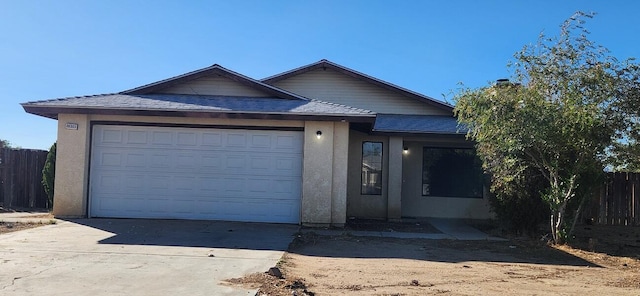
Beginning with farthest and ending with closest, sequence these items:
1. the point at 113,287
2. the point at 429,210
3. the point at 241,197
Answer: the point at 429,210 < the point at 241,197 < the point at 113,287

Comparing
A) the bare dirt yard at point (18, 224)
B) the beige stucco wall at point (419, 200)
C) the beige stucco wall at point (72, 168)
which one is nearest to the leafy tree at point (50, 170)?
the bare dirt yard at point (18, 224)

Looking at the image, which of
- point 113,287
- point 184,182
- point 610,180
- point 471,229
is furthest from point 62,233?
point 610,180

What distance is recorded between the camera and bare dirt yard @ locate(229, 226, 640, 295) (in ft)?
21.1

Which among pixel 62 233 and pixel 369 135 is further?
pixel 369 135

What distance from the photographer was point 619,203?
14.0 metres

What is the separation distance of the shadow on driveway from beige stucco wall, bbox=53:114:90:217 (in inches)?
21.3

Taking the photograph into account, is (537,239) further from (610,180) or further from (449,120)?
(449,120)

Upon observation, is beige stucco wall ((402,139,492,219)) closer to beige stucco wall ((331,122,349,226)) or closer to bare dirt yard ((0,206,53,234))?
beige stucco wall ((331,122,349,226))

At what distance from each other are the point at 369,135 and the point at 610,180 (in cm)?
662

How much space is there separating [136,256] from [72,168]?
5648 mm

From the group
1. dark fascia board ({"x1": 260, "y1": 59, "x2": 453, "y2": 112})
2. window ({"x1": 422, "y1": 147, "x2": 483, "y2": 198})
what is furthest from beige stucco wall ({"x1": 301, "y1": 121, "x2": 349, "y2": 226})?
dark fascia board ({"x1": 260, "y1": 59, "x2": 453, "y2": 112})

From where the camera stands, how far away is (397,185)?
14492 mm

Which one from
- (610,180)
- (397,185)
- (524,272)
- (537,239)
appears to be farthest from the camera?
(397,185)

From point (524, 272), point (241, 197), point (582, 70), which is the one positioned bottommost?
point (524, 272)
